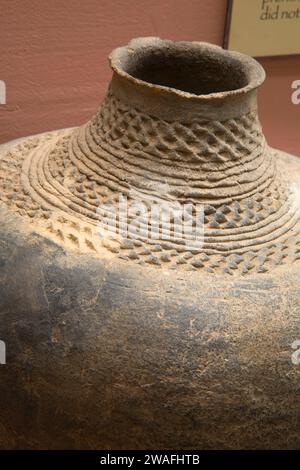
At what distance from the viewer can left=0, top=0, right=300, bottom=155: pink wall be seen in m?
2.05

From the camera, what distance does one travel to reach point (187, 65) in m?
1.63

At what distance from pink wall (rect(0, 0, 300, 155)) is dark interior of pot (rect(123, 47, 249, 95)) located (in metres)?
0.56

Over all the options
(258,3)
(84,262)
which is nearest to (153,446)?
(84,262)

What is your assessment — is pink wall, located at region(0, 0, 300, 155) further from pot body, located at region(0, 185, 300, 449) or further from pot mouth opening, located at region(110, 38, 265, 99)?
pot body, located at region(0, 185, 300, 449)

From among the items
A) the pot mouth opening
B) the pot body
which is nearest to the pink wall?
the pot mouth opening

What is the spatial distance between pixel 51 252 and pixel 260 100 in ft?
4.48

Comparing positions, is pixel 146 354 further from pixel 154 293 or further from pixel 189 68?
pixel 189 68

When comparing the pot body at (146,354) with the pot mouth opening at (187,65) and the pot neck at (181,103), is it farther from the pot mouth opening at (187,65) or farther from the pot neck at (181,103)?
the pot mouth opening at (187,65)

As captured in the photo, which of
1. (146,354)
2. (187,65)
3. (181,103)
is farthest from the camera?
(187,65)

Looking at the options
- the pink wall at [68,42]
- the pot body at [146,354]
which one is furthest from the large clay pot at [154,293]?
the pink wall at [68,42]

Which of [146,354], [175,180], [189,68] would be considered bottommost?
[146,354]

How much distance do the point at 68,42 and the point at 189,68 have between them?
620mm

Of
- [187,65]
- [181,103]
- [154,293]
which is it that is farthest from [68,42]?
[154,293]
